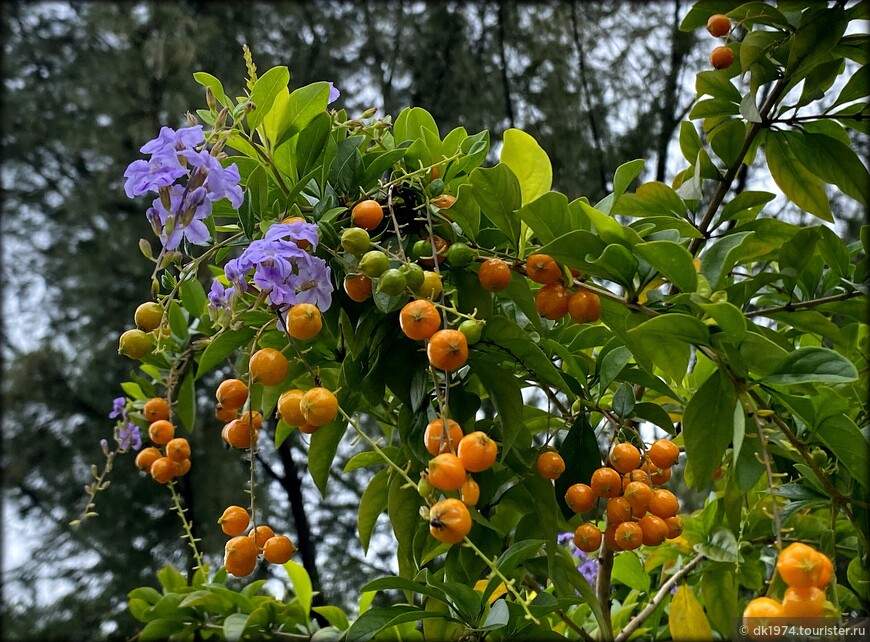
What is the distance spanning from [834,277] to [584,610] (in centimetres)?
52

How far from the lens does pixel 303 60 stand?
2.55 metres

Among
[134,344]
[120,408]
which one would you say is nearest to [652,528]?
[134,344]

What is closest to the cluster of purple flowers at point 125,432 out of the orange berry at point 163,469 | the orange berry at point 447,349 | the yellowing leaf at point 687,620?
the orange berry at point 163,469

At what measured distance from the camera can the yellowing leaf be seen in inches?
30.0

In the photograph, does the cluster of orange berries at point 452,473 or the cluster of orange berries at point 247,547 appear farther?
the cluster of orange berries at point 247,547

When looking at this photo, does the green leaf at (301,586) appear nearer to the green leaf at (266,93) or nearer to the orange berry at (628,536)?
the orange berry at (628,536)

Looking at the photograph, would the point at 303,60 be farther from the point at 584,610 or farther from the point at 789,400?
the point at 789,400

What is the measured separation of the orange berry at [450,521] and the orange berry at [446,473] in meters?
0.01

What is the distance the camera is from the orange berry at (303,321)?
1.69ft

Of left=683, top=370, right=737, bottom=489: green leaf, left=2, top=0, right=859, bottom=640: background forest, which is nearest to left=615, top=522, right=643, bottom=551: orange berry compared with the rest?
left=683, top=370, right=737, bottom=489: green leaf

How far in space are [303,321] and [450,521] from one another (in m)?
0.18

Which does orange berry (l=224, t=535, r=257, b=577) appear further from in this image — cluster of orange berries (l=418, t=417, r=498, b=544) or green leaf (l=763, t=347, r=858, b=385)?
green leaf (l=763, t=347, r=858, b=385)

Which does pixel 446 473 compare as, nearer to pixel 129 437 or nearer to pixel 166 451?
pixel 166 451

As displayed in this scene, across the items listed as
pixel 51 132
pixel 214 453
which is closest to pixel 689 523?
pixel 214 453
